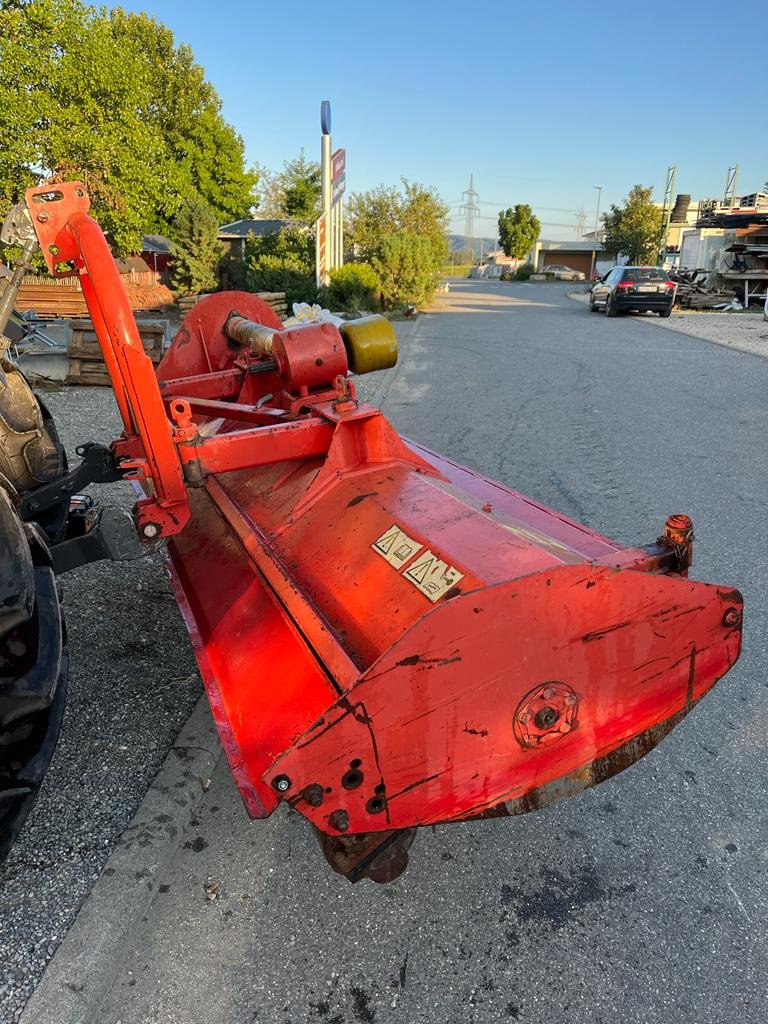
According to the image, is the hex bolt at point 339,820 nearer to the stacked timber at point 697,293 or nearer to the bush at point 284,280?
the bush at point 284,280

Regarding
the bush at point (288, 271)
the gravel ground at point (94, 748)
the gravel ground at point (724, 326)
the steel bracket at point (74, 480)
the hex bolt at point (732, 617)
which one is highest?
the bush at point (288, 271)

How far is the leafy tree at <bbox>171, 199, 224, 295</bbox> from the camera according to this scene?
19.0m

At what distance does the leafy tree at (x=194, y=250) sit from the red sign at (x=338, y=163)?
16.0ft

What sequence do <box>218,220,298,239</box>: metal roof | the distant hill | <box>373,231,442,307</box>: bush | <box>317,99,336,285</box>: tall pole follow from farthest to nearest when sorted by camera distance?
the distant hill → <box>218,220,298,239</box>: metal roof → <box>373,231,442,307</box>: bush → <box>317,99,336,285</box>: tall pole

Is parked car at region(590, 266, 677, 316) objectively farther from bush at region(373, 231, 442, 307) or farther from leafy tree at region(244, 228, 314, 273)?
leafy tree at region(244, 228, 314, 273)

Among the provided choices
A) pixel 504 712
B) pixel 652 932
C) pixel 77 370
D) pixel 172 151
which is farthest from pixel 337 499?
pixel 172 151

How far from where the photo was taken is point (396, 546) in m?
2.04

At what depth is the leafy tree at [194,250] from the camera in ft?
62.3

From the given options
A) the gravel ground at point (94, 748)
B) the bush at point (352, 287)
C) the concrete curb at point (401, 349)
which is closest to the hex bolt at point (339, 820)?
the gravel ground at point (94, 748)

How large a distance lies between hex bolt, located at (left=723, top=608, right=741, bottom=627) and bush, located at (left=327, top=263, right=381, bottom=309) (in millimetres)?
13818

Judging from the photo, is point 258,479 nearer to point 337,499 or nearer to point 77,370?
point 337,499

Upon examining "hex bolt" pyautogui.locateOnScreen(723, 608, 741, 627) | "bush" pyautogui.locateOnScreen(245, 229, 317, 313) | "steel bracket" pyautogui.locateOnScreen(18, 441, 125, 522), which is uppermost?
"bush" pyautogui.locateOnScreen(245, 229, 317, 313)

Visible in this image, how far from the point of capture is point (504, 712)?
5.34ft

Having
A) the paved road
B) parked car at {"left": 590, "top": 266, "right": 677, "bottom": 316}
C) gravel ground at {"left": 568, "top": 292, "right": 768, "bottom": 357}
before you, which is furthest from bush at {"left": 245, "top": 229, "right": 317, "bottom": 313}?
the paved road
